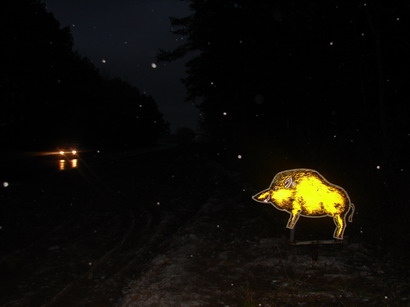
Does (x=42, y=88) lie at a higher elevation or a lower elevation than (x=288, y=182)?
higher

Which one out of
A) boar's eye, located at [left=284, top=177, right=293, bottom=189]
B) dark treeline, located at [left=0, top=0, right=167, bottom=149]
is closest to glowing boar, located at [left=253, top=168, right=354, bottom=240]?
boar's eye, located at [left=284, top=177, right=293, bottom=189]

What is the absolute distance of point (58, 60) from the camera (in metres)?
38.4

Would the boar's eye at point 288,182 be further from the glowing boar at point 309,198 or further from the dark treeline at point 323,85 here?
the dark treeline at point 323,85

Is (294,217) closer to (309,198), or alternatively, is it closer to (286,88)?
(309,198)

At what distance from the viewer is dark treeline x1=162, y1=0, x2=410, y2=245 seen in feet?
33.6

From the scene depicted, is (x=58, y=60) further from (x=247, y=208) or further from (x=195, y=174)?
(x=247, y=208)

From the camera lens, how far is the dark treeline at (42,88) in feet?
105

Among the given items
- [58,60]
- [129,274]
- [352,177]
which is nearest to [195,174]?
[352,177]

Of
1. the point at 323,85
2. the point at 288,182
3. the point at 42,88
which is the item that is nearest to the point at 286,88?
the point at 323,85

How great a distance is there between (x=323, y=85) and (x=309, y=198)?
8.83 m

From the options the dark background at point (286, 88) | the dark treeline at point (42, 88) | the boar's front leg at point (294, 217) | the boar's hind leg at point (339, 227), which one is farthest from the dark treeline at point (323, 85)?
the dark treeline at point (42, 88)

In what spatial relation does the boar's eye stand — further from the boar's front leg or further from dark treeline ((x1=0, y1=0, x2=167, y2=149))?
dark treeline ((x1=0, y1=0, x2=167, y2=149))

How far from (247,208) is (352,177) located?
130 inches

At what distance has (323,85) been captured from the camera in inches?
585
